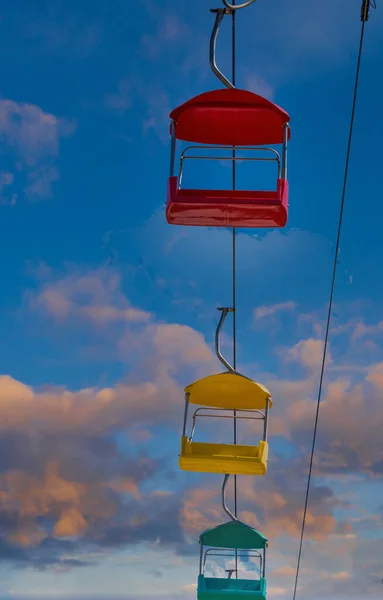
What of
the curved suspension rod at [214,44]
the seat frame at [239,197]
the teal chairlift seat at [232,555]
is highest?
the curved suspension rod at [214,44]

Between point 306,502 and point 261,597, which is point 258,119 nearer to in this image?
point 261,597

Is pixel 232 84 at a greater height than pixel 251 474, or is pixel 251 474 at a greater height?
pixel 232 84

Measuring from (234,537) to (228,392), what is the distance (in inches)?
84.3

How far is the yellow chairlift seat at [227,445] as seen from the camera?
1087 cm

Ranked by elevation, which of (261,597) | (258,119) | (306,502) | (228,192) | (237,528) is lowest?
(261,597)

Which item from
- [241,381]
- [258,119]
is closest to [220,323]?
[241,381]

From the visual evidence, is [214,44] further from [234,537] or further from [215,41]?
[234,537]

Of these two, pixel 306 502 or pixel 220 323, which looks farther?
pixel 306 502

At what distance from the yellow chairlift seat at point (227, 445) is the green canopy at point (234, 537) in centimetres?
121

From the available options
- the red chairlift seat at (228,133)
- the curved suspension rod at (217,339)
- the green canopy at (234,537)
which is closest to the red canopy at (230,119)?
the red chairlift seat at (228,133)

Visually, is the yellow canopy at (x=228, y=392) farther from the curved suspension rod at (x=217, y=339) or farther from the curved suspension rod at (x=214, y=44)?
the curved suspension rod at (x=214, y=44)

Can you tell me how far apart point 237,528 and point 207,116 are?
562 cm

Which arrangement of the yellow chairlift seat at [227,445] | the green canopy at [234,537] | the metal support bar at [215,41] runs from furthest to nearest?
the green canopy at [234,537] → the yellow chairlift seat at [227,445] → the metal support bar at [215,41]

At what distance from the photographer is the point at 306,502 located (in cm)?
1452
